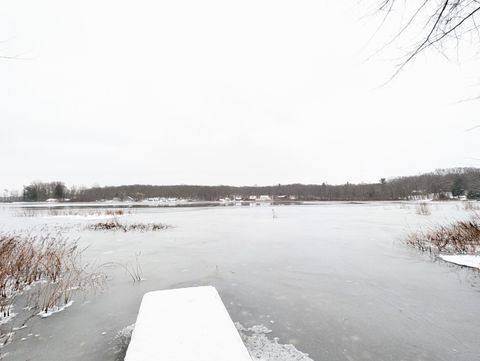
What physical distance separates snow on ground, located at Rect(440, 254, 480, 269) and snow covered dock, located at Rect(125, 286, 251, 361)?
6596 millimetres

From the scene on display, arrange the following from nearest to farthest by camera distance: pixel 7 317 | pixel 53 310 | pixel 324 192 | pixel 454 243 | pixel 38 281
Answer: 1. pixel 7 317
2. pixel 53 310
3. pixel 38 281
4. pixel 454 243
5. pixel 324 192

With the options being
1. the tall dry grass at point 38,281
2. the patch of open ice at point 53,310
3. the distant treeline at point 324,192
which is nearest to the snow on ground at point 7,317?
the tall dry grass at point 38,281

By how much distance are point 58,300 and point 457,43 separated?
20.5 ft

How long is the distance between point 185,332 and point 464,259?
7669 mm

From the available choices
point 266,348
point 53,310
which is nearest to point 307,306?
point 266,348

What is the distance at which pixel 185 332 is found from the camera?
8.16 ft

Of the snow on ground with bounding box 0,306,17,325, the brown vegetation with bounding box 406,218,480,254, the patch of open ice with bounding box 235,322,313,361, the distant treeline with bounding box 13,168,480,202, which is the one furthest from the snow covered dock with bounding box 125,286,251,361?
the distant treeline with bounding box 13,168,480,202

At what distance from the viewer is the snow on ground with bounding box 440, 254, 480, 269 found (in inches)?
241

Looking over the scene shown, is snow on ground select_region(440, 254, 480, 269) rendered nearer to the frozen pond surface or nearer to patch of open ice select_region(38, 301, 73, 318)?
the frozen pond surface

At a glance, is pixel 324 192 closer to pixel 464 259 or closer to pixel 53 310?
pixel 464 259

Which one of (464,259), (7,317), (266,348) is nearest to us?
(266,348)

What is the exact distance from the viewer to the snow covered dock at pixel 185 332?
6.94 feet

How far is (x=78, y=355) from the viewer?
2.79 m

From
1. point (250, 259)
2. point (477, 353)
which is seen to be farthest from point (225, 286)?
point (477, 353)
